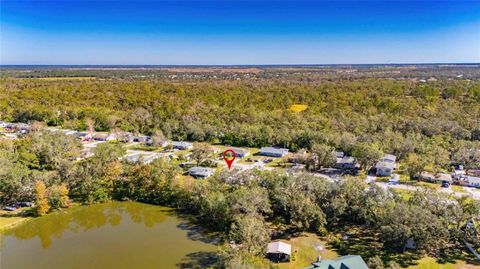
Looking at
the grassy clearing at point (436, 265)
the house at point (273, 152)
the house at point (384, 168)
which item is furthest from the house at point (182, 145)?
the grassy clearing at point (436, 265)

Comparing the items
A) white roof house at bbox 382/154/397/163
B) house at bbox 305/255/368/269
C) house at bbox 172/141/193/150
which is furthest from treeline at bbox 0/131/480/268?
house at bbox 172/141/193/150

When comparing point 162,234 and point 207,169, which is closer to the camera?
point 162,234

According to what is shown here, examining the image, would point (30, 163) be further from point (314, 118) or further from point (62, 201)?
point (314, 118)

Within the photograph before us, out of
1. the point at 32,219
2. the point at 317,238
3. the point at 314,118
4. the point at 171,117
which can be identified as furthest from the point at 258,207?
the point at 171,117

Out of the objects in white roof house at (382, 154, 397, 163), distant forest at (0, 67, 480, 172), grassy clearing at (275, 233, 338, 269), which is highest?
distant forest at (0, 67, 480, 172)

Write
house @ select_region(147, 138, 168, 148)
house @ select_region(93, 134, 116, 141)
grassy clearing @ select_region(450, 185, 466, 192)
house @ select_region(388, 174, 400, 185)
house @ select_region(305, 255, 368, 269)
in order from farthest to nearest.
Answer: house @ select_region(93, 134, 116, 141) < house @ select_region(147, 138, 168, 148) < house @ select_region(388, 174, 400, 185) < grassy clearing @ select_region(450, 185, 466, 192) < house @ select_region(305, 255, 368, 269)

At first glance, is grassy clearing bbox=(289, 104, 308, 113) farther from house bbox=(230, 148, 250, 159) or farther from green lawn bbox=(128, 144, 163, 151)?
green lawn bbox=(128, 144, 163, 151)

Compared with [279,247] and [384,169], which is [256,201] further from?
[384,169]

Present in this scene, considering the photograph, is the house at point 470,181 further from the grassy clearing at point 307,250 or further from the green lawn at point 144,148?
the green lawn at point 144,148
